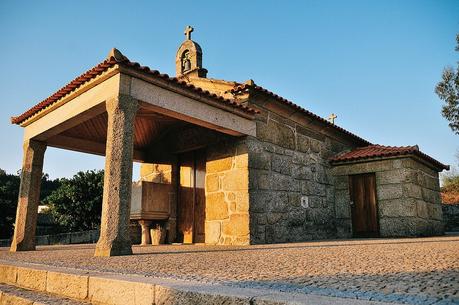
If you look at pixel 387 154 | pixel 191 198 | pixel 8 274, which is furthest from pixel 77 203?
pixel 387 154

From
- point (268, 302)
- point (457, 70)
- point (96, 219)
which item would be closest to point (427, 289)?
point (268, 302)

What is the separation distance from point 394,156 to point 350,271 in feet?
22.7

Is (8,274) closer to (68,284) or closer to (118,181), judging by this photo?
(68,284)

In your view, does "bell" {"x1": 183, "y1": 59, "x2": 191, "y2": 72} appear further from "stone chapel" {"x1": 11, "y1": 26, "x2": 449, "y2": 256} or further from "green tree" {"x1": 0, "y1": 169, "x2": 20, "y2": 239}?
"green tree" {"x1": 0, "y1": 169, "x2": 20, "y2": 239}

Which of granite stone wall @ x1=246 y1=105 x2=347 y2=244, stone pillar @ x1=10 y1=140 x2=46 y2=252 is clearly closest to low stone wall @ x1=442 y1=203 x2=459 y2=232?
A: granite stone wall @ x1=246 y1=105 x2=347 y2=244

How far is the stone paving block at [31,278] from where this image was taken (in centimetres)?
302

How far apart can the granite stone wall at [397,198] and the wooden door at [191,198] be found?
12.8 ft

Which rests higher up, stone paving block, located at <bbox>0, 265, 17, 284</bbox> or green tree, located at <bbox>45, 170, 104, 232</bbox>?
green tree, located at <bbox>45, 170, 104, 232</bbox>

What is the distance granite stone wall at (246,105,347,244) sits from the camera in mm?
A: 7066

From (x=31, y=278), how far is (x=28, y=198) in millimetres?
4262

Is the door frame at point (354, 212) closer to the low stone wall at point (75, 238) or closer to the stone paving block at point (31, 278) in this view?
the stone paving block at point (31, 278)

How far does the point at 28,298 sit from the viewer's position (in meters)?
2.67

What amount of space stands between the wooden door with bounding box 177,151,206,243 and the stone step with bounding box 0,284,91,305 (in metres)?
5.12

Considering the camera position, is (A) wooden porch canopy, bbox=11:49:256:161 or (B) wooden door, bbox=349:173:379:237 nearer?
(A) wooden porch canopy, bbox=11:49:256:161
